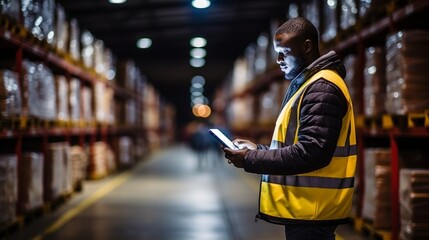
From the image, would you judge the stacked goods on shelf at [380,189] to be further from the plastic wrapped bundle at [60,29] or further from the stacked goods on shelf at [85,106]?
the stacked goods on shelf at [85,106]

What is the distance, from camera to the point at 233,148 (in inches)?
110

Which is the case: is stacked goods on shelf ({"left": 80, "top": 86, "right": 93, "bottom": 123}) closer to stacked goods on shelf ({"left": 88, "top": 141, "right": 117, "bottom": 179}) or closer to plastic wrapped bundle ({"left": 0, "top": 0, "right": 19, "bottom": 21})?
stacked goods on shelf ({"left": 88, "top": 141, "right": 117, "bottom": 179})

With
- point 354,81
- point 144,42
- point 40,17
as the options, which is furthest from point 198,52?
point 354,81

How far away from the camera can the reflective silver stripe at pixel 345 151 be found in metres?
2.63

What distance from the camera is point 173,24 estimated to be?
1802 cm

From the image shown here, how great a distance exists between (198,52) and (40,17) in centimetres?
1664

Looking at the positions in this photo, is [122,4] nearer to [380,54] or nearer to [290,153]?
[380,54]

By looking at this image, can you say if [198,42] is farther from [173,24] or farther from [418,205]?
[418,205]

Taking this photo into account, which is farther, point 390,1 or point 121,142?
point 121,142

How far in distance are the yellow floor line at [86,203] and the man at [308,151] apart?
477 cm

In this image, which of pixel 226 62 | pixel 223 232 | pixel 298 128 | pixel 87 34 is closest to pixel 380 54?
pixel 223 232

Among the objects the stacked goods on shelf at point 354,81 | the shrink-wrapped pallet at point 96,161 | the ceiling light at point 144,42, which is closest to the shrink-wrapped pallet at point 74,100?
the shrink-wrapped pallet at point 96,161

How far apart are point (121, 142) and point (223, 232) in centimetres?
1071

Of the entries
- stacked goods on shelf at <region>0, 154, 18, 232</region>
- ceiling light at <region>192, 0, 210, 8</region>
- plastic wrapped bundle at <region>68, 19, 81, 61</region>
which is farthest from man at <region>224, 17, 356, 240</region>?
ceiling light at <region>192, 0, 210, 8</region>
